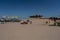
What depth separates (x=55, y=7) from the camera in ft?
9.24

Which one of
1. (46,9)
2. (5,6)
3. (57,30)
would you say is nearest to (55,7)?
(46,9)

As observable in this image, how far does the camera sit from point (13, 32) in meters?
2.68

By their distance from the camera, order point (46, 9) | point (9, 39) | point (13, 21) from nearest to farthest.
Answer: point (9, 39) → point (46, 9) → point (13, 21)

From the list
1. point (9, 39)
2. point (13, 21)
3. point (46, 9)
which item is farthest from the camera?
point (13, 21)

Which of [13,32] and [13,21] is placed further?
[13,21]

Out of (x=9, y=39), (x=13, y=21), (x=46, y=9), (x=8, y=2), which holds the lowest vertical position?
(x=9, y=39)

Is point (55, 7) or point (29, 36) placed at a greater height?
point (55, 7)

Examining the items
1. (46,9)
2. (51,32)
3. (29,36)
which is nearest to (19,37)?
(29,36)

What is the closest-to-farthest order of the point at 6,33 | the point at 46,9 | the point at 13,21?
the point at 6,33 < the point at 46,9 < the point at 13,21

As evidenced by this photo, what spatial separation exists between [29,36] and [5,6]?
859mm

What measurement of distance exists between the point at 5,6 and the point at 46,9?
0.86m

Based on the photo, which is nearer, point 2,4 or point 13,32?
point 13,32

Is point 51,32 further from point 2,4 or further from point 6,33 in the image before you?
point 2,4

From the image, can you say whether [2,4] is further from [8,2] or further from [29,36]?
[29,36]
